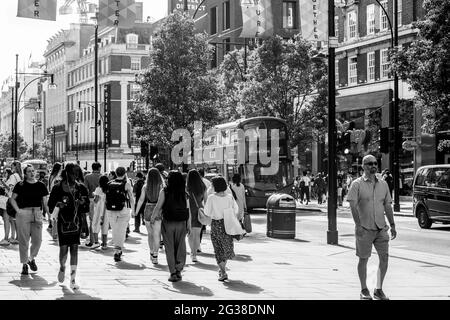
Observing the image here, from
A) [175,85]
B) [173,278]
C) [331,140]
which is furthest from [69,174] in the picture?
[175,85]

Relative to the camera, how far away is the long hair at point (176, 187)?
492 inches

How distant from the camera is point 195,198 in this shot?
14.6 meters

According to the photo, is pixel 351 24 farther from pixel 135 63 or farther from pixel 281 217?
pixel 135 63

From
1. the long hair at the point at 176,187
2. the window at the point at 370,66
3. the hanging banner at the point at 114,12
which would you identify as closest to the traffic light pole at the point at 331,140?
the long hair at the point at 176,187

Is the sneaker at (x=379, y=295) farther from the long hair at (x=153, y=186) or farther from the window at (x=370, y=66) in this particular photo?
the window at (x=370, y=66)

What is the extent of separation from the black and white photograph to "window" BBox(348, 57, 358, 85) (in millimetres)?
122

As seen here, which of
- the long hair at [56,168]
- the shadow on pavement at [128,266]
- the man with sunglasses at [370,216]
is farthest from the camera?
the long hair at [56,168]

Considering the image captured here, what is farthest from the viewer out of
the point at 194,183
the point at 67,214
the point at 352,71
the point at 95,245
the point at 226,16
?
the point at 226,16

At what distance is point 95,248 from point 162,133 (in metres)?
24.3

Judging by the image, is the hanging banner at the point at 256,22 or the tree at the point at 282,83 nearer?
the hanging banner at the point at 256,22

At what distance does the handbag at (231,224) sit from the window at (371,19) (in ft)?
118

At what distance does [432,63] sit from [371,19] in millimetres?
19476

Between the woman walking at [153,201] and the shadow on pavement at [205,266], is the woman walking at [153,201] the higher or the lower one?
the higher one
